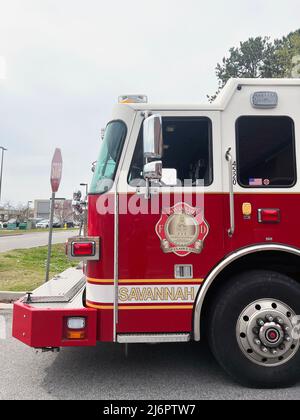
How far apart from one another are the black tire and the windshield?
1433 mm

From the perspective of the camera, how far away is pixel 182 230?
10.2 feet

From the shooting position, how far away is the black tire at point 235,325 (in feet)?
9.93

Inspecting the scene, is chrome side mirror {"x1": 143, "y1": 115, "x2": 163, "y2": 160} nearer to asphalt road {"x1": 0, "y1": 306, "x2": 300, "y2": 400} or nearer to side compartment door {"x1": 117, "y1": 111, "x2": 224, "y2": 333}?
side compartment door {"x1": 117, "y1": 111, "x2": 224, "y2": 333}

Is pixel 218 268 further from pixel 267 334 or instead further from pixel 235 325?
pixel 267 334

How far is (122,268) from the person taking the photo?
10.1ft

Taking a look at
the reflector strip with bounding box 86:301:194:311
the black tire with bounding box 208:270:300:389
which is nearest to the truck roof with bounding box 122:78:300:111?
the black tire with bounding box 208:270:300:389

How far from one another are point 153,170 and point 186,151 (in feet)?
2.28

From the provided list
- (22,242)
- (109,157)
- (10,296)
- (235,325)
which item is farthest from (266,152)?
(22,242)

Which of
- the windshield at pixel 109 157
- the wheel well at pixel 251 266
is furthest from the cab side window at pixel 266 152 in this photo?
the windshield at pixel 109 157

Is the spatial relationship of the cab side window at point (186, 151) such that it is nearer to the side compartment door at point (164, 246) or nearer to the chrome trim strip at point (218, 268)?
the side compartment door at point (164, 246)
